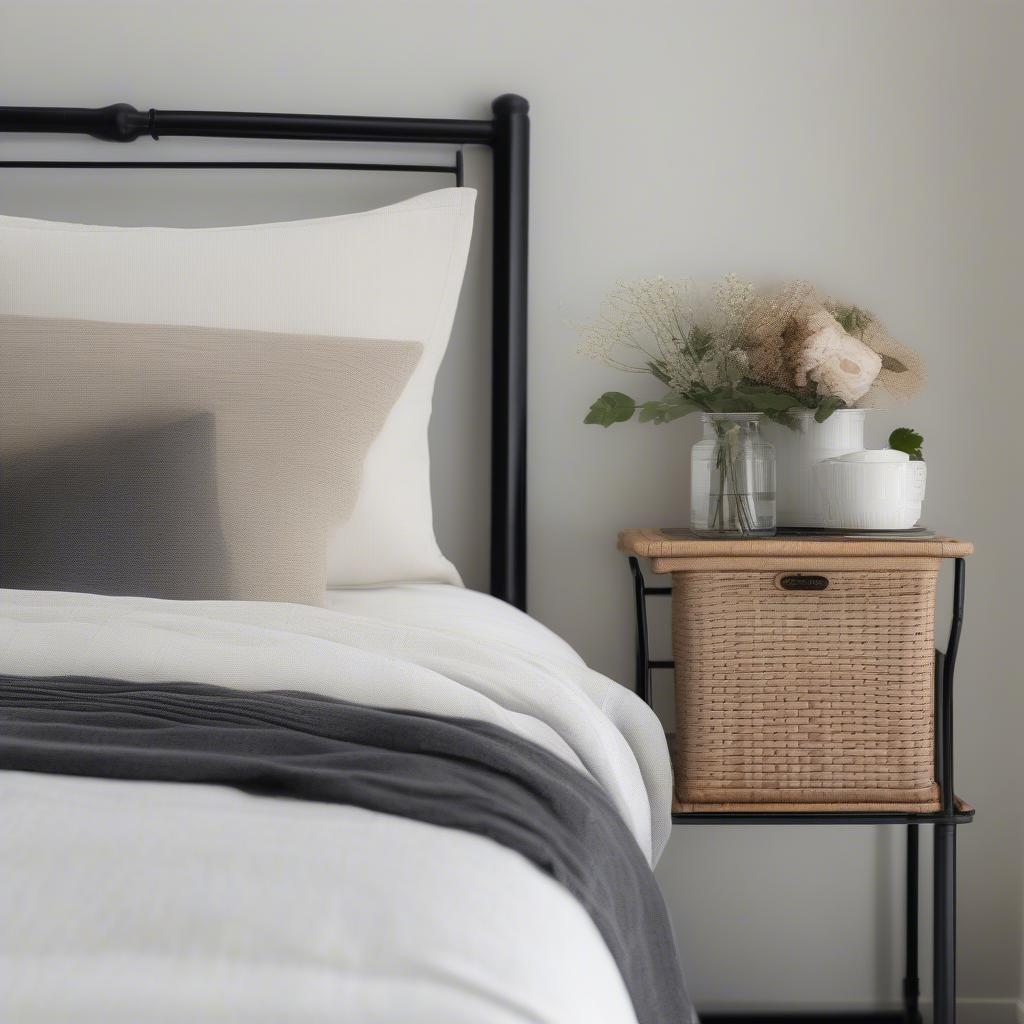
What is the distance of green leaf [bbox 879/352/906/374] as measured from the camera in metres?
1.59

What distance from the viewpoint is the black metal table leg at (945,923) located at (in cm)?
143

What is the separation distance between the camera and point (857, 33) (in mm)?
1744

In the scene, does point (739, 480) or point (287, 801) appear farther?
point (739, 480)

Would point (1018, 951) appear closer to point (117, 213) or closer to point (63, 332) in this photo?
point (63, 332)

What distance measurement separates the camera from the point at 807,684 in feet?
4.58

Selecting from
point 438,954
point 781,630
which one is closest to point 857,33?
point 781,630

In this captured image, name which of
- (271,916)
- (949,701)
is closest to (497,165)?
(949,701)

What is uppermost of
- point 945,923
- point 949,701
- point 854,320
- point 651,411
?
point 854,320

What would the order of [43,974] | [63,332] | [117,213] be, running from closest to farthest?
[43,974] → [63,332] → [117,213]

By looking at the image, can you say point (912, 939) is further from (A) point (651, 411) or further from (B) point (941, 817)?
(A) point (651, 411)

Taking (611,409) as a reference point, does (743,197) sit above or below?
above

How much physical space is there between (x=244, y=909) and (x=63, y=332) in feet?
3.08

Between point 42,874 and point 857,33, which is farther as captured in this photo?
point 857,33

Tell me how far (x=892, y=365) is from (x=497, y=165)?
29.0 inches
